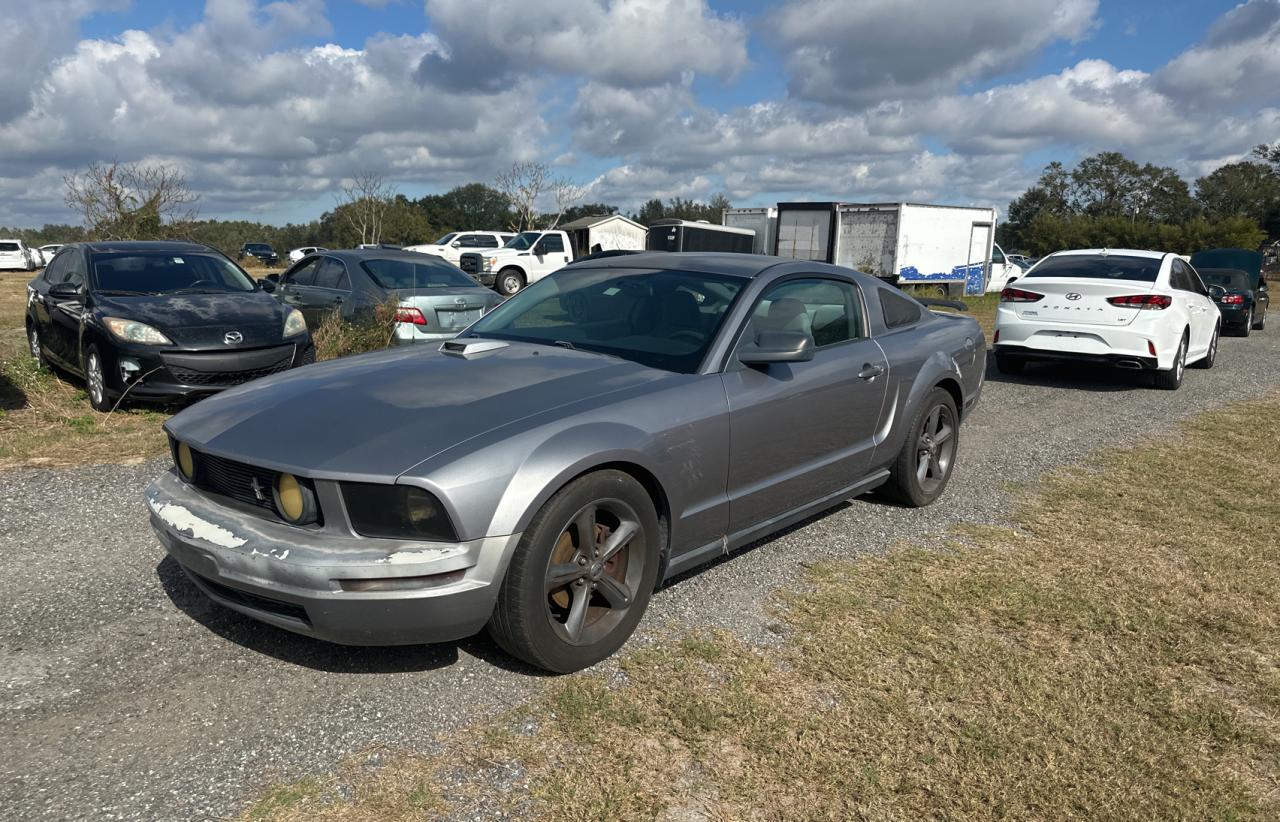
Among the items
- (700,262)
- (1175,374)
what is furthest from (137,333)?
(1175,374)

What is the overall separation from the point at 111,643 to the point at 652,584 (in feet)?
6.92

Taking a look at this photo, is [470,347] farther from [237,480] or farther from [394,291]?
[394,291]

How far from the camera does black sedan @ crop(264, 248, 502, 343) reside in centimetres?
920

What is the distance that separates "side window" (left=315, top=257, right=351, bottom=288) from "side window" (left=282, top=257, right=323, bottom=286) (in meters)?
0.10

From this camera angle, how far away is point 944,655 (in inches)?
135

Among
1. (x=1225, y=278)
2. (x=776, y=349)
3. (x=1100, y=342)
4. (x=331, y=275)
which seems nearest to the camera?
(x=776, y=349)

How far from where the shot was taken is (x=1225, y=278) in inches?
705

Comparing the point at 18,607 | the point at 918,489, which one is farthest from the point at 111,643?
the point at 918,489

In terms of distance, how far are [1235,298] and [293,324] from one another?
688 inches

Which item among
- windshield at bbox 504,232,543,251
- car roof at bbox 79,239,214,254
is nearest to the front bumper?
car roof at bbox 79,239,214,254

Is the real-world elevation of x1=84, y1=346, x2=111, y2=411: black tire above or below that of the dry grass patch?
above

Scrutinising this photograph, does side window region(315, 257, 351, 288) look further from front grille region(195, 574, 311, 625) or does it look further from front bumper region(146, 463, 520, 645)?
front bumper region(146, 463, 520, 645)

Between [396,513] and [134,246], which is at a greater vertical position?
[134,246]

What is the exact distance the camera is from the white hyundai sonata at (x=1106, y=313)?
374 inches
